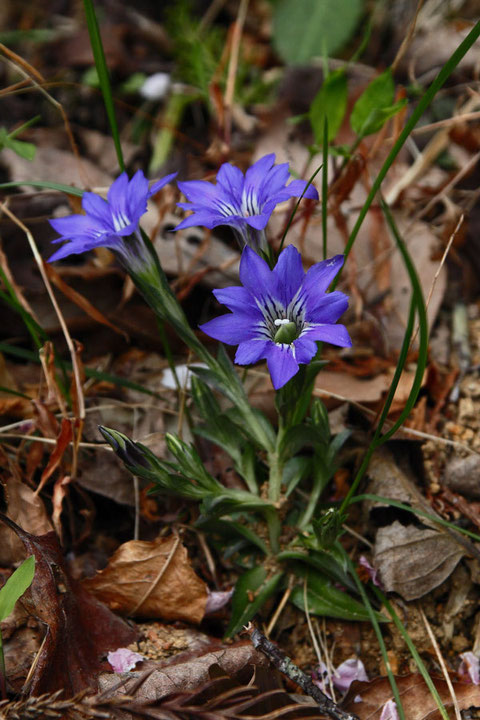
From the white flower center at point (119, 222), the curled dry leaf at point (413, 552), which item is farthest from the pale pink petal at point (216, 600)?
the white flower center at point (119, 222)

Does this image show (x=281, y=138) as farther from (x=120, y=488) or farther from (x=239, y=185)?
(x=120, y=488)

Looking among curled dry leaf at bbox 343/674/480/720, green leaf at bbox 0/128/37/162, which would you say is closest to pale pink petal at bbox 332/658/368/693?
curled dry leaf at bbox 343/674/480/720

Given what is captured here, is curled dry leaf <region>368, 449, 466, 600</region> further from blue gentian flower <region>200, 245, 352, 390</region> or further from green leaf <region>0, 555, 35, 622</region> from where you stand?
green leaf <region>0, 555, 35, 622</region>

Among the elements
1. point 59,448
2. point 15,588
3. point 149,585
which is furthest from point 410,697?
point 59,448

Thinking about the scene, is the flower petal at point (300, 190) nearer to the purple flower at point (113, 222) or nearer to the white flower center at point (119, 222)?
the purple flower at point (113, 222)

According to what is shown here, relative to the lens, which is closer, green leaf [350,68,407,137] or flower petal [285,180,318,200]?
flower petal [285,180,318,200]

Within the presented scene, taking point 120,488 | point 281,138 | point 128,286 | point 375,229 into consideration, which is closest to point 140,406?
point 120,488
